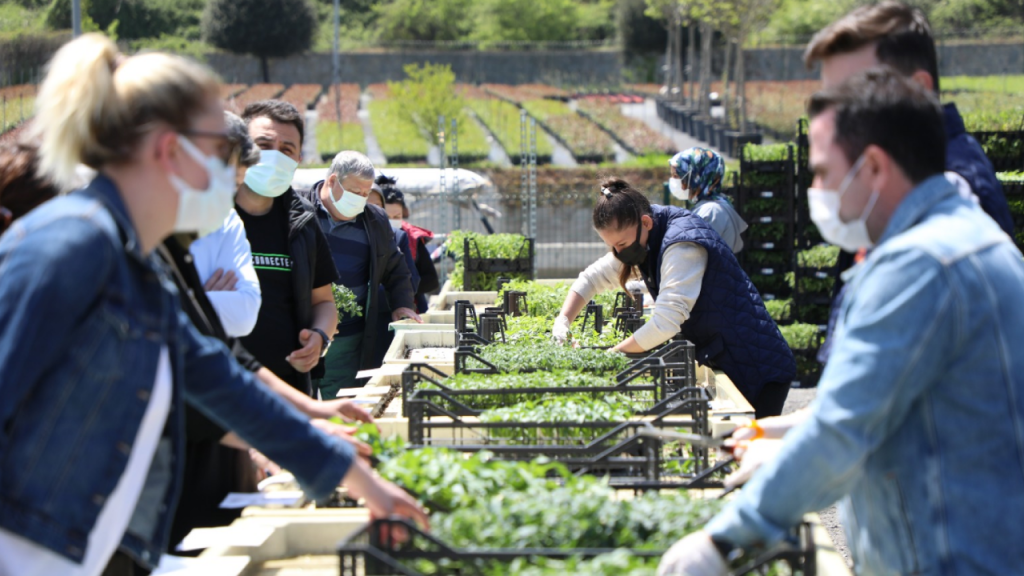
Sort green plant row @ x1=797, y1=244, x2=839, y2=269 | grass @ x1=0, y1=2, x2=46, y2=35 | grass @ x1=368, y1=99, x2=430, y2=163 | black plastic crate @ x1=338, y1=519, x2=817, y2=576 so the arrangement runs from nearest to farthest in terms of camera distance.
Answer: black plastic crate @ x1=338, y1=519, x2=817, y2=576 < green plant row @ x1=797, y1=244, x2=839, y2=269 < grass @ x1=0, y1=2, x2=46, y2=35 < grass @ x1=368, y1=99, x2=430, y2=163

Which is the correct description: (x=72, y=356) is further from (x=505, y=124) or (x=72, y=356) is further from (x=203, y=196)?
(x=505, y=124)

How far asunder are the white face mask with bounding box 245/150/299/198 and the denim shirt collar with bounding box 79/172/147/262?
225 centimetres

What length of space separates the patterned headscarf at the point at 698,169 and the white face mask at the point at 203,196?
464cm

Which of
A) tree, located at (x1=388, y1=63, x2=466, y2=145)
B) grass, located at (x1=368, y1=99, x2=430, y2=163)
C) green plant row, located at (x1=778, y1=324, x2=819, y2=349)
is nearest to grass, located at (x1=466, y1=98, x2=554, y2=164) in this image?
tree, located at (x1=388, y1=63, x2=466, y2=145)

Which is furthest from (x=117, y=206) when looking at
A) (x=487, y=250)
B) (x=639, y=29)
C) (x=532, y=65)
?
(x=532, y=65)

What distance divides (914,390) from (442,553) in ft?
2.89

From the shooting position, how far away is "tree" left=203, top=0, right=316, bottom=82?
4225 cm

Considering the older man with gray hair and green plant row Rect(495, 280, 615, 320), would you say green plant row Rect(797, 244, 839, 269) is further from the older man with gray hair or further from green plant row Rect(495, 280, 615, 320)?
the older man with gray hair

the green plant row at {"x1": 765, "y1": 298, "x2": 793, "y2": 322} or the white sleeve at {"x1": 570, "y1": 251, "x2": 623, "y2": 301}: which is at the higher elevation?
the white sleeve at {"x1": 570, "y1": 251, "x2": 623, "y2": 301}

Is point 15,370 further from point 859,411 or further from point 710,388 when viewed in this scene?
point 710,388

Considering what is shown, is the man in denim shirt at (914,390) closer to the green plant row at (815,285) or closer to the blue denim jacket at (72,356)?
the blue denim jacket at (72,356)

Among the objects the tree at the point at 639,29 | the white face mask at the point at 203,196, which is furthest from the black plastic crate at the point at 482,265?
the tree at the point at 639,29

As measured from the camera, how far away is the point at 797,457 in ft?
5.76

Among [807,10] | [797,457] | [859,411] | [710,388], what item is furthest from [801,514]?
[807,10]
